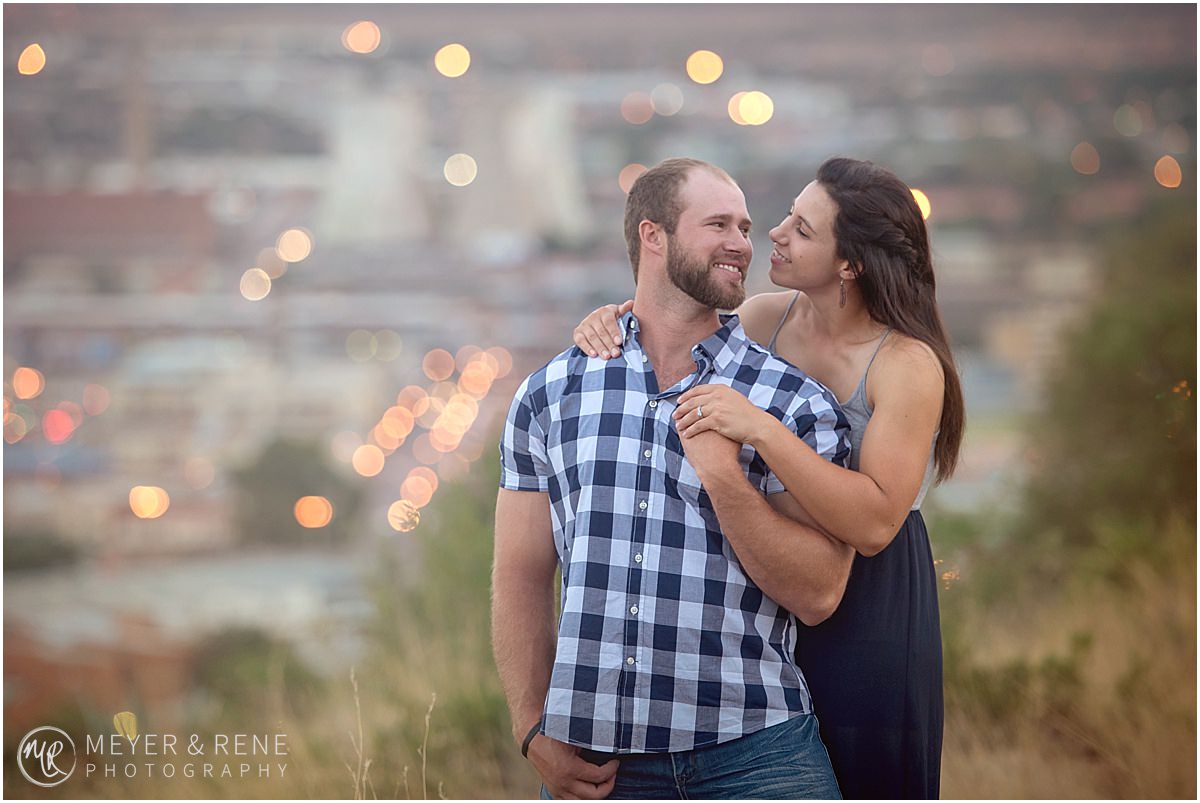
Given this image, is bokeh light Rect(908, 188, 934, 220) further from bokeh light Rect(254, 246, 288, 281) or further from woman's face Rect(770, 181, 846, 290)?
bokeh light Rect(254, 246, 288, 281)

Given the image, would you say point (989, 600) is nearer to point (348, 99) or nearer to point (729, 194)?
point (729, 194)

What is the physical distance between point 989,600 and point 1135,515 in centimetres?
66

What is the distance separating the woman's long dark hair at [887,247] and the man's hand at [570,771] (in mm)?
749

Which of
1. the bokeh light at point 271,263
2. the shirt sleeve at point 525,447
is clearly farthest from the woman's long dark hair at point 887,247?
the bokeh light at point 271,263

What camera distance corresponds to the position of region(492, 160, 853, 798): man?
1.51 m

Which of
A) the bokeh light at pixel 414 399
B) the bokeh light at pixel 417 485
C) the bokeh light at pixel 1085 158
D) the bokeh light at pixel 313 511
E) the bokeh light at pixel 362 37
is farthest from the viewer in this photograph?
the bokeh light at pixel 313 511

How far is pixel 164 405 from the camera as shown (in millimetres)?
6422

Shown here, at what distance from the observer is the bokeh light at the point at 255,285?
643 centimetres

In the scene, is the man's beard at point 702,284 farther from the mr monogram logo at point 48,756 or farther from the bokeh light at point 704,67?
the bokeh light at point 704,67

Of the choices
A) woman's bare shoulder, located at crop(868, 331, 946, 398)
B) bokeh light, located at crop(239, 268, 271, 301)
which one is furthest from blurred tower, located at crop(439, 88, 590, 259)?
woman's bare shoulder, located at crop(868, 331, 946, 398)

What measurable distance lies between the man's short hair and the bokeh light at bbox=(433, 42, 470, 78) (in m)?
4.73

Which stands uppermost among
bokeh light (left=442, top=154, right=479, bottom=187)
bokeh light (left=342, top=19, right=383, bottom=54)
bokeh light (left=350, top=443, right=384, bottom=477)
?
bokeh light (left=342, top=19, right=383, bottom=54)

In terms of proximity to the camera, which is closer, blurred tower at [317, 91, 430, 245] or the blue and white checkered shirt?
the blue and white checkered shirt

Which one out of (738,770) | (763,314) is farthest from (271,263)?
(738,770)
